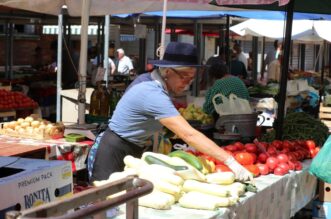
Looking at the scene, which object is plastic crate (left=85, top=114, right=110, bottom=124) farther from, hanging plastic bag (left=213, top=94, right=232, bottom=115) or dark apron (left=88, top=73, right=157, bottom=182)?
dark apron (left=88, top=73, right=157, bottom=182)

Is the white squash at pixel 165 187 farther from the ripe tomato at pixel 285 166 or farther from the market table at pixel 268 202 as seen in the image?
the ripe tomato at pixel 285 166

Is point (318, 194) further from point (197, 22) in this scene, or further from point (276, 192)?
point (197, 22)

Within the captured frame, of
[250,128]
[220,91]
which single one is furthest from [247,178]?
[220,91]

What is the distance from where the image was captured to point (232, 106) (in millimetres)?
6215

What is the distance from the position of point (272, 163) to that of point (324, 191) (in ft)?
3.82

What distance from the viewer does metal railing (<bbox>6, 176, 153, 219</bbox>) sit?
182 cm

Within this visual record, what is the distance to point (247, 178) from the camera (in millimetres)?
3920

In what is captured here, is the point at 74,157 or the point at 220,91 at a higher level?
the point at 220,91

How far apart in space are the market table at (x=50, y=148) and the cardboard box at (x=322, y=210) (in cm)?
225

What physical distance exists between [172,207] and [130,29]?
13297 mm

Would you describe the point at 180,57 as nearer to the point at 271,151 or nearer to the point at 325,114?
the point at 271,151

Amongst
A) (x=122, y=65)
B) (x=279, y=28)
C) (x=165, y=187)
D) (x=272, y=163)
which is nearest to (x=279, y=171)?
(x=272, y=163)

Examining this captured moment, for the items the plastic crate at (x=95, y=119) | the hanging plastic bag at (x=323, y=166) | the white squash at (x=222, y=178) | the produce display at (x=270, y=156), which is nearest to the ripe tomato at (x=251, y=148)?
the produce display at (x=270, y=156)

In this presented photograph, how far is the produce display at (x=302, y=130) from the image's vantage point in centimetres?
624
